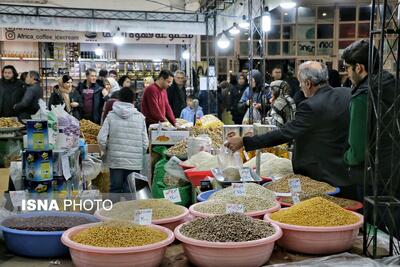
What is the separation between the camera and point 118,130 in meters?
5.42

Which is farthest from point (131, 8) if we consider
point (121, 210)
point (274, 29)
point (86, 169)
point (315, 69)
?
point (121, 210)

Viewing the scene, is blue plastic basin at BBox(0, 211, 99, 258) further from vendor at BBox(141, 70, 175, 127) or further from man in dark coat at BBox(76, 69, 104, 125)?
man in dark coat at BBox(76, 69, 104, 125)

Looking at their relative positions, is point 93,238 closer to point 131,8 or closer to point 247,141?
point 247,141

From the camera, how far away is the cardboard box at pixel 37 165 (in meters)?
3.12

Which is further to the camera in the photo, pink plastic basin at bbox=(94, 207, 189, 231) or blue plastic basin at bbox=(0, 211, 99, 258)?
pink plastic basin at bbox=(94, 207, 189, 231)

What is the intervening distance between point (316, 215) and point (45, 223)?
121 cm

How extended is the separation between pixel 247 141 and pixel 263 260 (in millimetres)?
1395

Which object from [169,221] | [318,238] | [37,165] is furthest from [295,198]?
[37,165]

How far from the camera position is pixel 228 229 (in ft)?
6.71

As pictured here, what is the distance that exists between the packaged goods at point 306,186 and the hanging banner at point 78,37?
9.72m

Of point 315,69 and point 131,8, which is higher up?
point 131,8

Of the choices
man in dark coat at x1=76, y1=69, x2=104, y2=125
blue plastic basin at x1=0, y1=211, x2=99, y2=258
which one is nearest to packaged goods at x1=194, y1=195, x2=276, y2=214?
blue plastic basin at x1=0, y1=211, x2=99, y2=258

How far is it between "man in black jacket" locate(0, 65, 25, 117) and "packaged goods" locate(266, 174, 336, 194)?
591 centimetres

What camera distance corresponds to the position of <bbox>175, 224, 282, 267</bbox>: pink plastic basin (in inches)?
76.4
